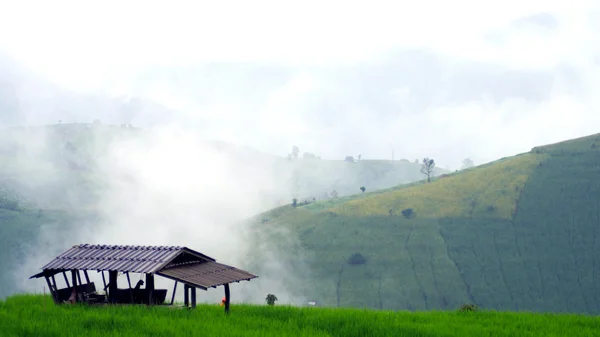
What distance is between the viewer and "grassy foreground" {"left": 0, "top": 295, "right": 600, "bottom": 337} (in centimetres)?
2406

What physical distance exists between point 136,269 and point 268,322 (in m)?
7.71

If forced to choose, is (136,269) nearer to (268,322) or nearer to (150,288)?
(150,288)

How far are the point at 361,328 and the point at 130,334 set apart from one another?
10256 millimetres

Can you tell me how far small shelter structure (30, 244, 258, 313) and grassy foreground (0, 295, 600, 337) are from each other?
5.65 ft

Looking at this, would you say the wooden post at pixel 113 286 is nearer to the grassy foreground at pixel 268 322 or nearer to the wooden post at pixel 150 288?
the grassy foreground at pixel 268 322

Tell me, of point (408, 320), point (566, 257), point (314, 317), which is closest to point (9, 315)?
point (314, 317)

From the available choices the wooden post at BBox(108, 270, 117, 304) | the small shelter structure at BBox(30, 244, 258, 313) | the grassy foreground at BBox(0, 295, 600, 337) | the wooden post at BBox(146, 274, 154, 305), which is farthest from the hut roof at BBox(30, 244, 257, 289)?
the grassy foreground at BBox(0, 295, 600, 337)

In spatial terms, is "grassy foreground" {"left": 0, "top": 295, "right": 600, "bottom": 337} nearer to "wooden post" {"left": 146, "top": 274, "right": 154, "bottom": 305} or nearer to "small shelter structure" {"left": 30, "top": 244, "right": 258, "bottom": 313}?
"wooden post" {"left": 146, "top": 274, "right": 154, "bottom": 305}

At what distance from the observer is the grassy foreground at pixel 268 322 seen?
24.1 metres

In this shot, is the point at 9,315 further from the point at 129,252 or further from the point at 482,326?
the point at 482,326

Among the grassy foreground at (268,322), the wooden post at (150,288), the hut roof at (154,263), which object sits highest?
the hut roof at (154,263)

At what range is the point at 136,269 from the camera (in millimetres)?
29172

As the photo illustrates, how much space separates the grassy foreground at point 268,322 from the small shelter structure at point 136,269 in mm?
1722

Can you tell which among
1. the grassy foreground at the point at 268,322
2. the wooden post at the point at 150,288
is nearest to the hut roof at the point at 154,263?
the wooden post at the point at 150,288
